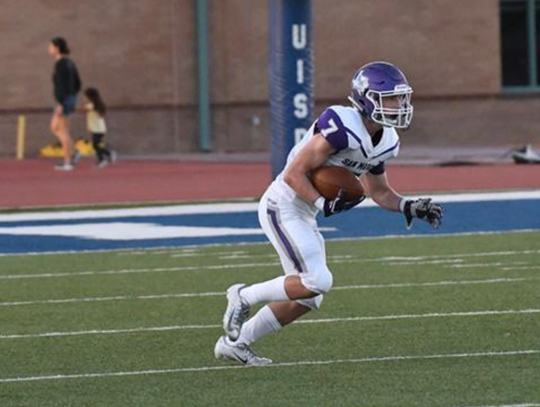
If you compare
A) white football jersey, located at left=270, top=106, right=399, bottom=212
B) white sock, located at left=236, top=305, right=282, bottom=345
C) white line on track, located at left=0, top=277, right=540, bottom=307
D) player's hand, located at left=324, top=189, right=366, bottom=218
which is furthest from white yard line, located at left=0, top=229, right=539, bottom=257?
player's hand, located at left=324, top=189, right=366, bottom=218

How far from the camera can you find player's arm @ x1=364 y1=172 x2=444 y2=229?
9.59m

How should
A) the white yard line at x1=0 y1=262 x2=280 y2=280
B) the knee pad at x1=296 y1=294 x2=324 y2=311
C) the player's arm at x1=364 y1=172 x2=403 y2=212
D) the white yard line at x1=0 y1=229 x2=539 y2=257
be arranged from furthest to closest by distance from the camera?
the white yard line at x1=0 y1=229 x2=539 y2=257
the white yard line at x1=0 y1=262 x2=280 y2=280
the player's arm at x1=364 y1=172 x2=403 y2=212
the knee pad at x1=296 y1=294 x2=324 y2=311

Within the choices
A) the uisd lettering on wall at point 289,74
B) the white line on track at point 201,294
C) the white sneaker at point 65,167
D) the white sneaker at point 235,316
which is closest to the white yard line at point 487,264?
the white line on track at point 201,294

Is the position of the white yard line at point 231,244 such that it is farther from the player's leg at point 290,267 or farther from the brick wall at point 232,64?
the brick wall at point 232,64

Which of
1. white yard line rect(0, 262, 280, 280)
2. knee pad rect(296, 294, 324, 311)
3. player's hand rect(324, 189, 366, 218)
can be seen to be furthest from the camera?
white yard line rect(0, 262, 280, 280)

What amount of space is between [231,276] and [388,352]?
437cm

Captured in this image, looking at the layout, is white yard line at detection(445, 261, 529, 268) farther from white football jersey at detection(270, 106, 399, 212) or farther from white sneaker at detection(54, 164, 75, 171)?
white sneaker at detection(54, 164, 75, 171)

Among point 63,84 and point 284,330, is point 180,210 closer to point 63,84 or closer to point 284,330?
point 63,84

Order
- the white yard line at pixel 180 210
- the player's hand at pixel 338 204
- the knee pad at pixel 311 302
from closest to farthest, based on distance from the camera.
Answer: the player's hand at pixel 338 204
the knee pad at pixel 311 302
the white yard line at pixel 180 210

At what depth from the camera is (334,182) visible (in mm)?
9523

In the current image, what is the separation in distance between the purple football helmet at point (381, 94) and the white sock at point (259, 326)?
46.6 inches

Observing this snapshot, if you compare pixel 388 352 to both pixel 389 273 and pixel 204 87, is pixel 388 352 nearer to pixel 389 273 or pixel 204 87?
pixel 389 273

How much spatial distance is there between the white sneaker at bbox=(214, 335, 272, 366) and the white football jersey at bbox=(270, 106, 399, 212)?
2.70ft

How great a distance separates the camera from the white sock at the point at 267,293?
962 cm
